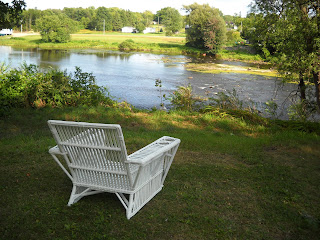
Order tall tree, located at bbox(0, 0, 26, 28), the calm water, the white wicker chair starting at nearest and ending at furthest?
the white wicker chair → tall tree, located at bbox(0, 0, 26, 28) → the calm water

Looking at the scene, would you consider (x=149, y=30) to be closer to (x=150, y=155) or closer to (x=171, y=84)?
(x=171, y=84)

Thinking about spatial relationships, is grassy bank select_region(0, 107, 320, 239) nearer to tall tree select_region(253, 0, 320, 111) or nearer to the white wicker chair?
the white wicker chair

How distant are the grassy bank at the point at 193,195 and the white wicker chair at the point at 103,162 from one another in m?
0.17

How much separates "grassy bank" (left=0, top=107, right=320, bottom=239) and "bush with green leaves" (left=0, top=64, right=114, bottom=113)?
72.7 inches

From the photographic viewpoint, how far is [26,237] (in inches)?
115

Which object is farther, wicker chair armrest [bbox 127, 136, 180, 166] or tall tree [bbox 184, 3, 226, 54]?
tall tree [bbox 184, 3, 226, 54]

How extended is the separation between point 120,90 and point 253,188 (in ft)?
44.8

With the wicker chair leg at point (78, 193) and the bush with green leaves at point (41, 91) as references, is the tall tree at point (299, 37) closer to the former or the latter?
the bush with green leaves at point (41, 91)

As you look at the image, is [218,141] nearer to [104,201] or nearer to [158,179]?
[158,179]

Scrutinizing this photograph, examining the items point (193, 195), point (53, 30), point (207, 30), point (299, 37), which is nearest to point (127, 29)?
point (53, 30)

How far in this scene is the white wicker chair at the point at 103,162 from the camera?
3.05 m

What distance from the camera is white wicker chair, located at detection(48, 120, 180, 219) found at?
305 cm

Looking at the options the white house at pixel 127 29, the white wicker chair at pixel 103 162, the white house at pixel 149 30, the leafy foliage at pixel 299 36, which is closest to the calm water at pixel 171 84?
the leafy foliage at pixel 299 36

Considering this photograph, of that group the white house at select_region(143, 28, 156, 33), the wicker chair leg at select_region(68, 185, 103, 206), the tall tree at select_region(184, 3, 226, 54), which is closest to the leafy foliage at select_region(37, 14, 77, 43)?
the tall tree at select_region(184, 3, 226, 54)
